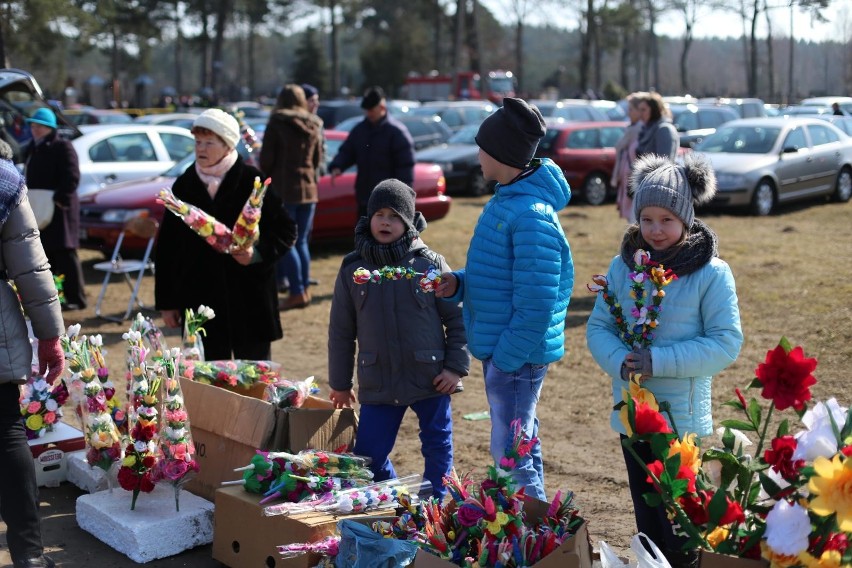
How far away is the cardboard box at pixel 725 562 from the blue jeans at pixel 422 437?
5.98 ft

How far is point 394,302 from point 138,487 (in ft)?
4.68

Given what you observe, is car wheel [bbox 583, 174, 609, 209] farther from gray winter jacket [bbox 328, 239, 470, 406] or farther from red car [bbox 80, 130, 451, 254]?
gray winter jacket [bbox 328, 239, 470, 406]

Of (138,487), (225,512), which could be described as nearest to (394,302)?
(225,512)

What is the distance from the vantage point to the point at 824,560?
2.59m

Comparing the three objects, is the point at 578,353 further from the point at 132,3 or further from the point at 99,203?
the point at 132,3

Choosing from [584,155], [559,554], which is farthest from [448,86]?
[559,554]

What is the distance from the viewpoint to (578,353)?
8117mm

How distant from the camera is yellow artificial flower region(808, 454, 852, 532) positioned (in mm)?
2434

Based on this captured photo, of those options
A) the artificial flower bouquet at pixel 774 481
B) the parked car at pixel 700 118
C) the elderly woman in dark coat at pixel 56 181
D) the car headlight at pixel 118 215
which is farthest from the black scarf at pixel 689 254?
the parked car at pixel 700 118

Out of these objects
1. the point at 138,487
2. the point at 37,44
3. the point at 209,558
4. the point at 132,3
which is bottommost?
the point at 209,558

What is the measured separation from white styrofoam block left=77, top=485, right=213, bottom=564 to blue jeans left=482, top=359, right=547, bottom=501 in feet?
4.81

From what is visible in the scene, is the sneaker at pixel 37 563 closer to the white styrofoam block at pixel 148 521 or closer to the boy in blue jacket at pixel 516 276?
the white styrofoam block at pixel 148 521

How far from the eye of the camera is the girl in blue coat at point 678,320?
145 inches

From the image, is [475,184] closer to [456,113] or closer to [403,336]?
[456,113]
